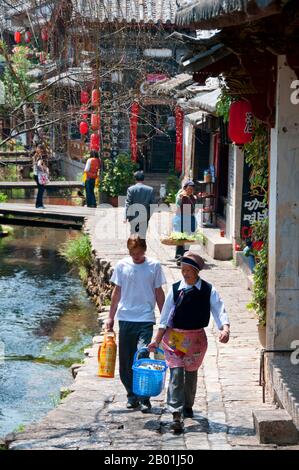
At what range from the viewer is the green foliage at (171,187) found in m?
28.9

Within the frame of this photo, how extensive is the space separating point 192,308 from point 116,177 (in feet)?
67.7

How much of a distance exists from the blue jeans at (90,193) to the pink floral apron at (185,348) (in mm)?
19655

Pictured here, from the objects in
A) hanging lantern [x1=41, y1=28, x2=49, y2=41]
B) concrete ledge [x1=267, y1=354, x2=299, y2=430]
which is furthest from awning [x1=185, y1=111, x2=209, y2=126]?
concrete ledge [x1=267, y1=354, x2=299, y2=430]

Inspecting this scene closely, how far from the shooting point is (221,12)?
7461 millimetres

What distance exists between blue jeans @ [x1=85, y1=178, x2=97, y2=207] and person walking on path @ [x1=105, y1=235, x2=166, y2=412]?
1891 cm

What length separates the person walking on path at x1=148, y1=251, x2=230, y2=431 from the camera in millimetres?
8953

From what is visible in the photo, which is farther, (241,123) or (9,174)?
(9,174)

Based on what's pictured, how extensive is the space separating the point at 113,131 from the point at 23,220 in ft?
13.8

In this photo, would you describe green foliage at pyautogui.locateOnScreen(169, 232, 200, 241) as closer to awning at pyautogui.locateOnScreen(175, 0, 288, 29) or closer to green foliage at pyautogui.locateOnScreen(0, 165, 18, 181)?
awning at pyautogui.locateOnScreen(175, 0, 288, 29)

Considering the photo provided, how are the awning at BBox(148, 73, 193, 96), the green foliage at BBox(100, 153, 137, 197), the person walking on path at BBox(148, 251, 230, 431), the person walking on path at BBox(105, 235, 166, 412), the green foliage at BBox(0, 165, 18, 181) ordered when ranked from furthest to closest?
the green foliage at BBox(0, 165, 18, 181) < the green foliage at BBox(100, 153, 137, 197) < the awning at BBox(148, 73, 193, 96) < the person walking on path at BBox(105, 235, 166, 412) < the person walking on path at BBox(148, 251, 230, 431)

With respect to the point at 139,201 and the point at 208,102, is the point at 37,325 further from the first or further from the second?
the point at 208,102

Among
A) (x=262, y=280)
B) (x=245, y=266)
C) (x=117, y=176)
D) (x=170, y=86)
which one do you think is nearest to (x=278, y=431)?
(x=262, y=280)

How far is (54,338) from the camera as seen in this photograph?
55.5ft
